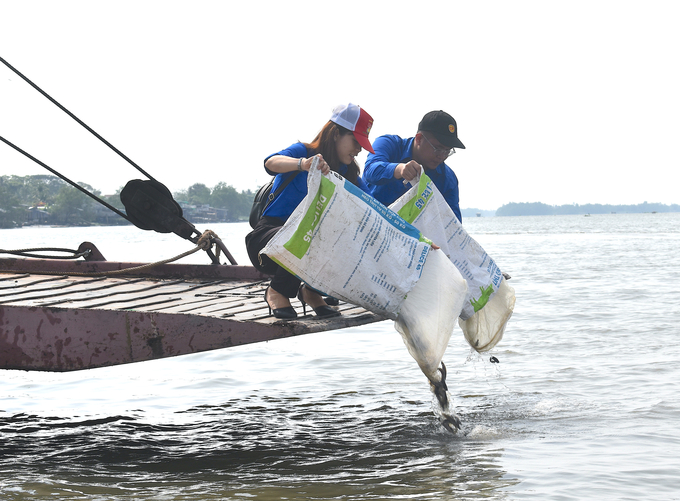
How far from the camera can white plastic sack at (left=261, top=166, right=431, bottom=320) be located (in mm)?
3441

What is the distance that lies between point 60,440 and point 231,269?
5.80 ft

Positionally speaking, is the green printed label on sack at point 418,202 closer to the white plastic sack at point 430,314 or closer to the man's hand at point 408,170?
the man's hand at point 408,170

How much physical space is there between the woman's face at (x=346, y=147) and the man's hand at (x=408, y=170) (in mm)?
268

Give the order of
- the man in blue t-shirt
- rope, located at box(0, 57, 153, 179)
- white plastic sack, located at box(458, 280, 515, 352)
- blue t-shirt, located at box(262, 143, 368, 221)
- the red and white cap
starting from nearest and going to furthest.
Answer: the red and white cap < blue t-shirt, located at box(262, 143, 368, 221) < the man in blue t-shirt < white plastic sack, located at box(458, 280, 515, 352) < rope, located at box(0, 57, 153, 179)

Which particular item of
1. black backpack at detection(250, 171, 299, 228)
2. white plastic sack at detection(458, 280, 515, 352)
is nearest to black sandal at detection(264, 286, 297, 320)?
black backpack at detection(250, 171, 299, 228)

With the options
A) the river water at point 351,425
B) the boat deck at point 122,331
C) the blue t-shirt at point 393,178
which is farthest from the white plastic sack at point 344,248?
the river water at point 351,425

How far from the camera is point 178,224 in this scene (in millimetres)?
5566

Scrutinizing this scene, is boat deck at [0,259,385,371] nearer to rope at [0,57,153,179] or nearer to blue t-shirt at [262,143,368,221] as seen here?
blue t-shirt at [262,143,368,221]

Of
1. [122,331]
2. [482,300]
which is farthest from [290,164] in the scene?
[482,300]

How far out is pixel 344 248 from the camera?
11.4 feet

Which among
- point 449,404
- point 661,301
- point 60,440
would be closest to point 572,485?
point 449,404

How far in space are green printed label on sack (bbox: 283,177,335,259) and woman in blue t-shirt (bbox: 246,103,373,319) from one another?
0.19 meters

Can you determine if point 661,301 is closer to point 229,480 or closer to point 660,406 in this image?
point 660,406

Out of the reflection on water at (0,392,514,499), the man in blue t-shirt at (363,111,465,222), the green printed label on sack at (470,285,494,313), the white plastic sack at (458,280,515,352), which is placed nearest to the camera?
the reflection on water at (0,392,514,499)
